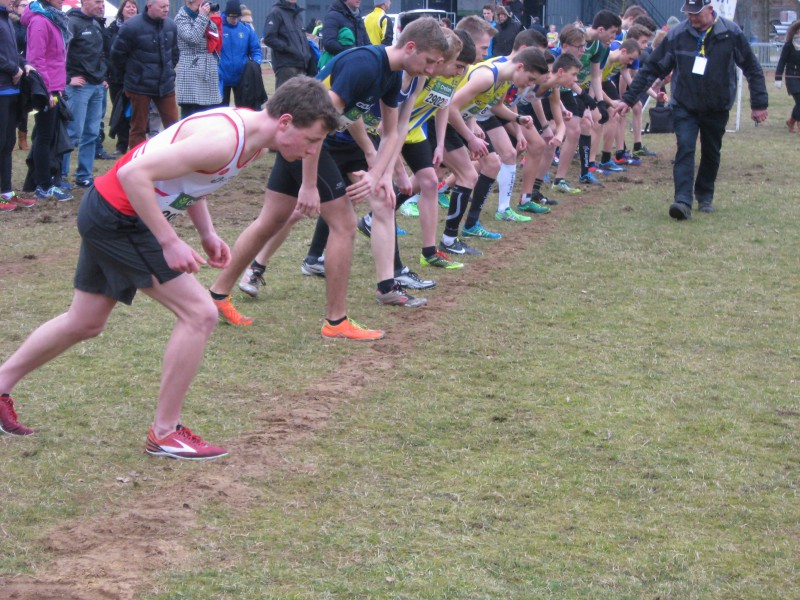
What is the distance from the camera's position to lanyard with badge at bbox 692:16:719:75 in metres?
10.2

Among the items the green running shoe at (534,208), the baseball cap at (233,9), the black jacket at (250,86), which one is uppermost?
the baseball cap at (233,9)

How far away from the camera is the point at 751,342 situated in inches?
248

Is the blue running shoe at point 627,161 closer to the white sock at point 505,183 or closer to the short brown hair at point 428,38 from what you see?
the white sock at point 505,183

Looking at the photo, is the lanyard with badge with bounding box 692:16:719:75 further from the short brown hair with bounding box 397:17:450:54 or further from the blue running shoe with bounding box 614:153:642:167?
the short brown hair with bounding box 397:17:450:54

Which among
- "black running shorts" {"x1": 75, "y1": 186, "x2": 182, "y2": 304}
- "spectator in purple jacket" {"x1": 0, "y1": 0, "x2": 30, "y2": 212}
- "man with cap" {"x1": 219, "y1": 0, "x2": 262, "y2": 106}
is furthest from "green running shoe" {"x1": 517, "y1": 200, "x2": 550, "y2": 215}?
"black running shorts" {"x1": 75, "y1": 186, "x2": 182, "y2": 304}

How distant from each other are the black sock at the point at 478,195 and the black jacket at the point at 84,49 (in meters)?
5.06

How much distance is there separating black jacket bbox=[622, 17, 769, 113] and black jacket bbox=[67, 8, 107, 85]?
649 cm

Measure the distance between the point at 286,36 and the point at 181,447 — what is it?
9326 mm

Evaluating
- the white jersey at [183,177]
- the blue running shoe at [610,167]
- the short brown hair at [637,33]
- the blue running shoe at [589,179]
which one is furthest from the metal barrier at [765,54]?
the white jersey at [183,177]

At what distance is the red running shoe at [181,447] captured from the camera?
4301 millimetres

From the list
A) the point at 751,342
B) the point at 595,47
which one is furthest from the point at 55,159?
the point at 751,342

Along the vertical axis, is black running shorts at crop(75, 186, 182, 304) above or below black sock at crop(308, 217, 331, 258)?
above

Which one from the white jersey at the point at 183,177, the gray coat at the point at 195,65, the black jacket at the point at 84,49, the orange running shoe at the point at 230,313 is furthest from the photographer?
the gray coat at the point at 195,65

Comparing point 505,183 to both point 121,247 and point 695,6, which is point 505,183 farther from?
point 121,247
